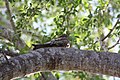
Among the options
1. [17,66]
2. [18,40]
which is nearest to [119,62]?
[17,66]

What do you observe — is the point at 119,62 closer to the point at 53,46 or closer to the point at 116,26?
the point at 53,46

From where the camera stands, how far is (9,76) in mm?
1660

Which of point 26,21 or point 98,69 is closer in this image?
point 98,69

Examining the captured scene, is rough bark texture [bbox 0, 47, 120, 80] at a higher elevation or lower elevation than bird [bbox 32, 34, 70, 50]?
lower

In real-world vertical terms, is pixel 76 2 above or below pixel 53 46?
above

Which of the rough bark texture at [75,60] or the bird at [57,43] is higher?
the bird at [57,43]

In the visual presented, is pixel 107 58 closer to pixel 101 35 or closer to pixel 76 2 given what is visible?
pixel 76 2

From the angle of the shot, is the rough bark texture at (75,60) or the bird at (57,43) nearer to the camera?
the rough bark texture at (75,60)

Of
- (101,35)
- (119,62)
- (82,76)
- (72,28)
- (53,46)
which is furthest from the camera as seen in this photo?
(101,35)

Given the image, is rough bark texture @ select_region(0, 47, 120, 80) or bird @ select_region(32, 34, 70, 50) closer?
rough bark texture @ select_region(0, 47, 120, 80)

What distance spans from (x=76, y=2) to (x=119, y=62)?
4.30ft

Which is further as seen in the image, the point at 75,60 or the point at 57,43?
the point at 57,43

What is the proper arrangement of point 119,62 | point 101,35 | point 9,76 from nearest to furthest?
point 9,76
point 119,62
point 101,35

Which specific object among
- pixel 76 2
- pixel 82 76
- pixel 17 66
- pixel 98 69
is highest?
pixel 76 2
